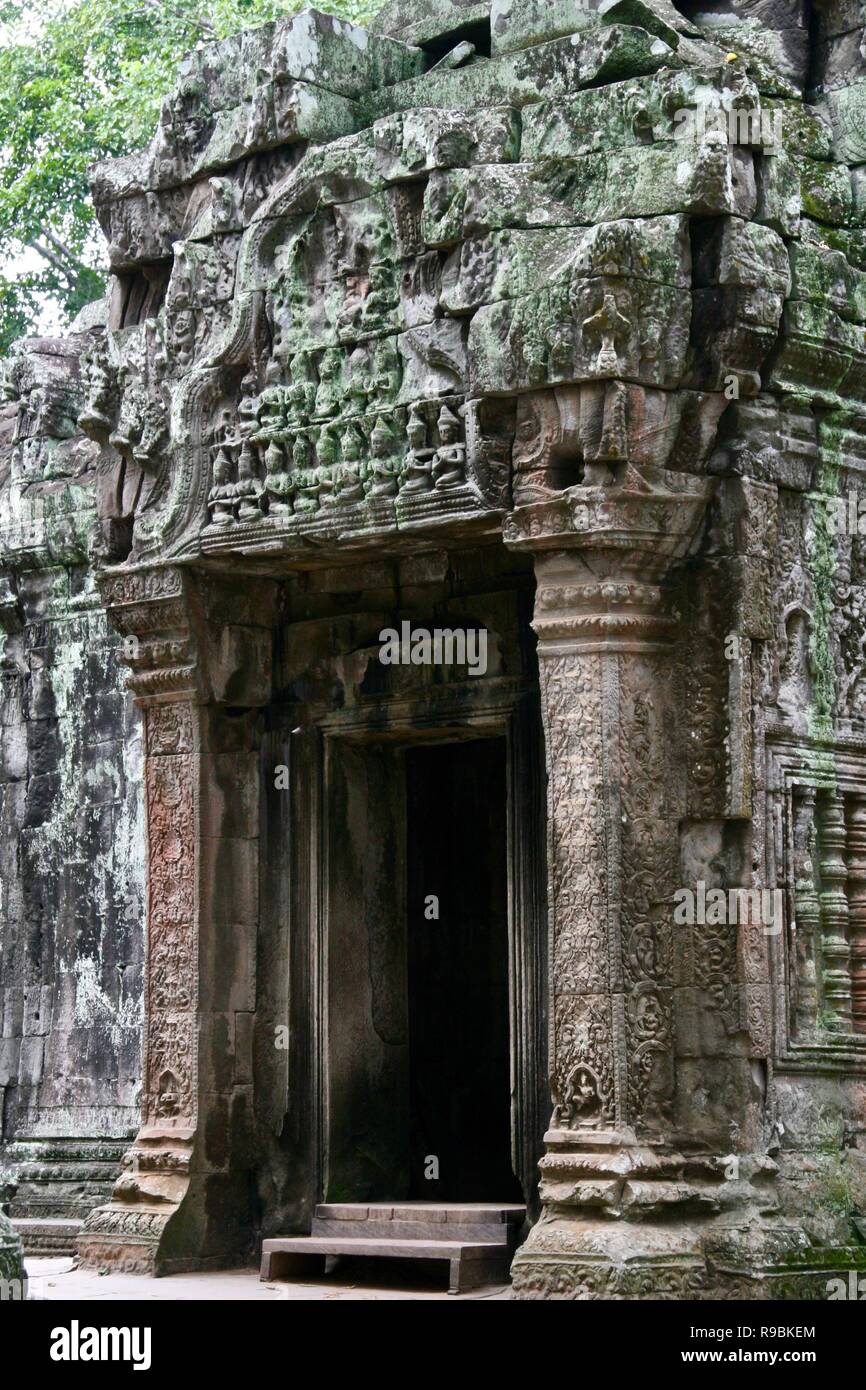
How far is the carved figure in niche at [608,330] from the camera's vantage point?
1272 cm

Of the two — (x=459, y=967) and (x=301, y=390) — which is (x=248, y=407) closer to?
(x=301, y=390)

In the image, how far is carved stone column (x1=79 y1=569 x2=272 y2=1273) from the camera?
1478cm

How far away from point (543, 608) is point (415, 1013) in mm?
3727

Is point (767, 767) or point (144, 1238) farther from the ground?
point (767, 767)

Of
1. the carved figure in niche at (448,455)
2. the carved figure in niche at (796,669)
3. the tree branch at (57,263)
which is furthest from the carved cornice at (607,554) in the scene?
the tree branch at (57,263)

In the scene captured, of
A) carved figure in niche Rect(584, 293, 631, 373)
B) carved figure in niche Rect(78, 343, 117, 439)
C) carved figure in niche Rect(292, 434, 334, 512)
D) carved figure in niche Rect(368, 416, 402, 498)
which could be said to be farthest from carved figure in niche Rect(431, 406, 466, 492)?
carved figure in niche Rect(78, 343, 117, 439)

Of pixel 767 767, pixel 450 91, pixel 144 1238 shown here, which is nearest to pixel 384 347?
pixel 450 91

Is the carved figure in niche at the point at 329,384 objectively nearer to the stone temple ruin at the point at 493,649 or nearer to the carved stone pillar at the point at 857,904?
the stone temple ruin at the point at 493,649

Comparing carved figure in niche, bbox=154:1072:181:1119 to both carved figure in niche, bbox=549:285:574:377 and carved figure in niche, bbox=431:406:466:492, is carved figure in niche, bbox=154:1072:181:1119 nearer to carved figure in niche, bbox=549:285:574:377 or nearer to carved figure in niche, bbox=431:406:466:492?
carved figure in niche, bbox=431:406:466:492

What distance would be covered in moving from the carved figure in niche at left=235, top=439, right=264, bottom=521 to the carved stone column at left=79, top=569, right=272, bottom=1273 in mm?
627

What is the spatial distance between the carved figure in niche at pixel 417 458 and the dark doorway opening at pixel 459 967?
8.90 ft

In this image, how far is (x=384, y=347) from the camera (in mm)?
13945

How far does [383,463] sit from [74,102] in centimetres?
1562

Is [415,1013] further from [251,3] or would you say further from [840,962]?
[251,3]
